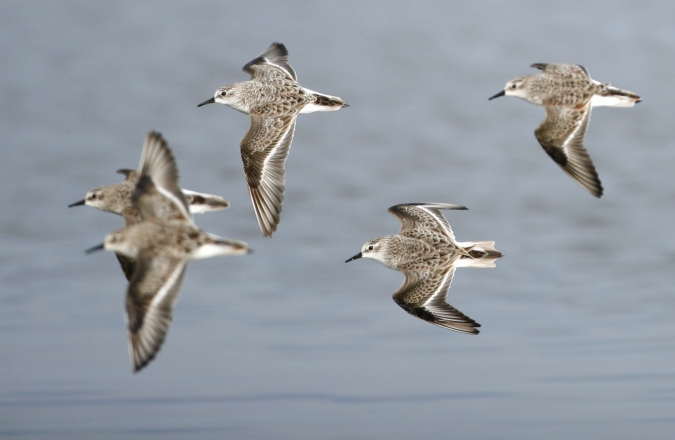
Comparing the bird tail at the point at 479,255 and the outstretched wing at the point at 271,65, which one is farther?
the outstretched wing at the point at 271,65

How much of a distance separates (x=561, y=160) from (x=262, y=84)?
2.36 metres

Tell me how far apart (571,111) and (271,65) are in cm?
260

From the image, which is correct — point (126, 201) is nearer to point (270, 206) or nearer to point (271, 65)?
point (270, 206)

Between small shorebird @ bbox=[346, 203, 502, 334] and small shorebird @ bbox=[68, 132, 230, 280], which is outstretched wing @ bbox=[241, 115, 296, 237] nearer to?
small shorebird @ bbox=[346, 203, 502, 334]

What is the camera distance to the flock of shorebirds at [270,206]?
19.1 ft

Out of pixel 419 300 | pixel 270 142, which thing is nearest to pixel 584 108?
pixel 419 300

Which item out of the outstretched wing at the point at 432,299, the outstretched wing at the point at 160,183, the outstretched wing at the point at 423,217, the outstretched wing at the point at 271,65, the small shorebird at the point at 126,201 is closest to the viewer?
the outstretched wing at the point at 160,183

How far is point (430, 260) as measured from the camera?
7707 mm

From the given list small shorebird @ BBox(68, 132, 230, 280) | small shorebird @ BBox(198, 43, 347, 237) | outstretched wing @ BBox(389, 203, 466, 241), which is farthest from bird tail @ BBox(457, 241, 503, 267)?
small shorebird @ BBox(68, 132, 230, 280)

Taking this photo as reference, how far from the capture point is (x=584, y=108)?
7.70 m

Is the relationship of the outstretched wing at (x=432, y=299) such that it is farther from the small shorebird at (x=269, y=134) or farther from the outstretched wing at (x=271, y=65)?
the outstretched wing at (x=271, y=65)

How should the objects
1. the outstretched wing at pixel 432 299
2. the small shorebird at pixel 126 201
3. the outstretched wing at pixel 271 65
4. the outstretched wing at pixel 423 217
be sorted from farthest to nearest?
the outstretched wing at pixel 271 65
the outstretched wing at pixel 423 217
the outstretched wing at pixel 432 299
the small shorebird at pixel 126 201

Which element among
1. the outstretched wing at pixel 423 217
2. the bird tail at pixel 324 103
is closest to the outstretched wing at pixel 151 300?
the outstretched wing at pixel 423 217

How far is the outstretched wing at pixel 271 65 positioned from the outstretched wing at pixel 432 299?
84.6 inches
